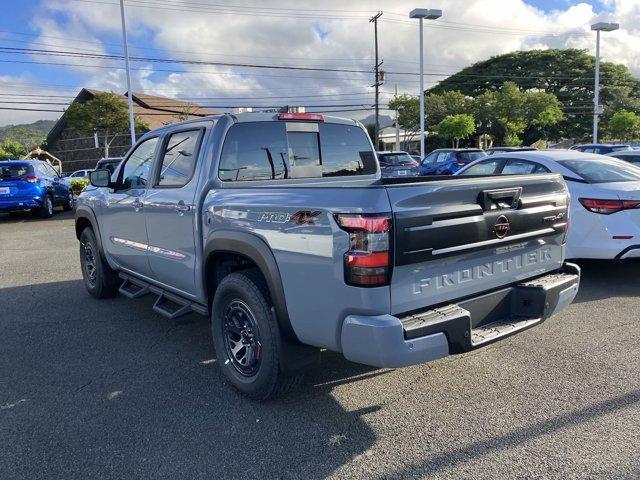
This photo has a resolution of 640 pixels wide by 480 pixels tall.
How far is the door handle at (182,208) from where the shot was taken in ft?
13.1

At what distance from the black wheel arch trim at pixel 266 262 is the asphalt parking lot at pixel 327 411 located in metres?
0.66

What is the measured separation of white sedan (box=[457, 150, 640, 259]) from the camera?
5.73 metres

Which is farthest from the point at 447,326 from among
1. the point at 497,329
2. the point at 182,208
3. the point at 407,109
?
the point at 407,109

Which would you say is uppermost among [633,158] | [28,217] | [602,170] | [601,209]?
[633,158]

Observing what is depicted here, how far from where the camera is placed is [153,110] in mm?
46062

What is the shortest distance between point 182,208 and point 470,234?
2206mm

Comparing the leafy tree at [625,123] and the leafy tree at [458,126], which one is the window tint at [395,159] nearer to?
the leafy tree at [458,126]

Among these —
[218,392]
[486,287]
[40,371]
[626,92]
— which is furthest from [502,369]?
[626,92]

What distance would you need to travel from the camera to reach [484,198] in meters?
3.08

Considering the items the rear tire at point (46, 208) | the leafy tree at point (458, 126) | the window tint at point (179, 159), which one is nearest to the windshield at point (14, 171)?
the rear tire at point (46, 208)

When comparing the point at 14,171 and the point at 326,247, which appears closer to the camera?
the point at 326,247

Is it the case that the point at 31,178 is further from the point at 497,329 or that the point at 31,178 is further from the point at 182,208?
the point at 497,329

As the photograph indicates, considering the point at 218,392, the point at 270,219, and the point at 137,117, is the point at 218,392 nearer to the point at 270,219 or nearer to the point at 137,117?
the point at 270,219

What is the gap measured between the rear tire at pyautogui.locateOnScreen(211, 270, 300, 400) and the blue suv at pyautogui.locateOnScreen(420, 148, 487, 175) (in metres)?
17.0
